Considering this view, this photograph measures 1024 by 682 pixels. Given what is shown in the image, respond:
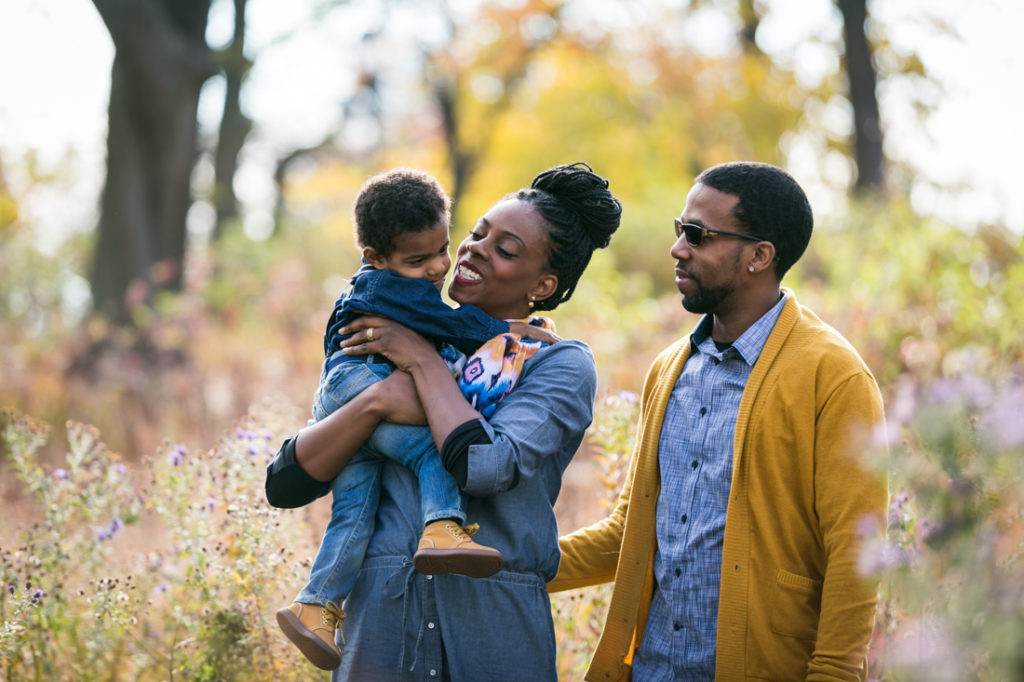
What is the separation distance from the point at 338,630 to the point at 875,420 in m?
1.49

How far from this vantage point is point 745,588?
2564 mm

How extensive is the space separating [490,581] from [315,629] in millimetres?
443

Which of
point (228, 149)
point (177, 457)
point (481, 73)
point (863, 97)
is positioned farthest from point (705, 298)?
point (481, 73)

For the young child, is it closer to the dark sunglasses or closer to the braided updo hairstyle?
the braided updo hairstyle

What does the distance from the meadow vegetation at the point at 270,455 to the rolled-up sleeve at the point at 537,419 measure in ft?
2.50

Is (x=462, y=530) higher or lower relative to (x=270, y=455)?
lower

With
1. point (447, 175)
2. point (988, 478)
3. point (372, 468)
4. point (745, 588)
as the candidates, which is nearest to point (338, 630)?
point (372, 468)

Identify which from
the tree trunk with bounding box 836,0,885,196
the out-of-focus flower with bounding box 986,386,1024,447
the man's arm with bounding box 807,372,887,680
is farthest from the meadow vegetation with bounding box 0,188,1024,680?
the tree trunk with bounding box 836,0,885,196

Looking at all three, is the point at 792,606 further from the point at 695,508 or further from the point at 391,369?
the point at 391,369

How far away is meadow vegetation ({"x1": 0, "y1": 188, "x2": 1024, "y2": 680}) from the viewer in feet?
5.59

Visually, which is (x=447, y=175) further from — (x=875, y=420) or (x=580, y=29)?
(x=875, y=420)

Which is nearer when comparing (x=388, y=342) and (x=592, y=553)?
(x=388, y=342)

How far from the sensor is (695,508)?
2758mm

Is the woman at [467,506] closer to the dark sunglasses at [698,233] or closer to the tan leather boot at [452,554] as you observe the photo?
the tan leather boot at [452,554]
